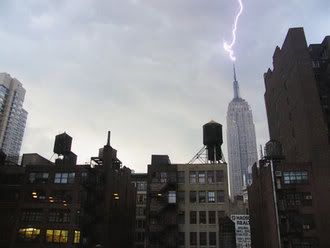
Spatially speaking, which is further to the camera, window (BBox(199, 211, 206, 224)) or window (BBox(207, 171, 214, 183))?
window (BBox(207, 171, 214, 183))

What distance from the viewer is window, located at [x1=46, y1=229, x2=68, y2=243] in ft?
198

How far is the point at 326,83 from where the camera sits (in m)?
74.9

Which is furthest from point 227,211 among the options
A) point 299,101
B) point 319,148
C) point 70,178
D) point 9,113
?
point 9,113

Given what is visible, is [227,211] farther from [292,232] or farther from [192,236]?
[292,232]

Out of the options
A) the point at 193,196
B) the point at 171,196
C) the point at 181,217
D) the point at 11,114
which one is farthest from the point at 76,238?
the point at 11,114

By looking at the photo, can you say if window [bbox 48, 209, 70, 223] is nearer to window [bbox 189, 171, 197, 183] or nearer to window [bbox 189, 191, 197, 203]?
window [bbox 189, 191, 197, 203]

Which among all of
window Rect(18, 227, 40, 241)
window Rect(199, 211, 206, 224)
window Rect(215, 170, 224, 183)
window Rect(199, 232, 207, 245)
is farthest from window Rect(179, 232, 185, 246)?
window Rect(18, 227, 40, 241)

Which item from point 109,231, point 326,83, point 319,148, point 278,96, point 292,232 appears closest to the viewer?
point 292,232

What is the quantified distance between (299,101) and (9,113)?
135966 millimetres

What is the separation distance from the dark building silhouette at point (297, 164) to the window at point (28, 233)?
40.1 metres

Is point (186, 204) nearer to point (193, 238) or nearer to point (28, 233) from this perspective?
point (193, 238)

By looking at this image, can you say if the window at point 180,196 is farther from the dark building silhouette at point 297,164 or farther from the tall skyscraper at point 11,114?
the tall skyscraper at point 11,114

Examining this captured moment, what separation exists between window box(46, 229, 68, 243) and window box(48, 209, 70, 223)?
1.83 m

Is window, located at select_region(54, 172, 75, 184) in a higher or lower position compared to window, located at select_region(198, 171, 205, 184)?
lower
